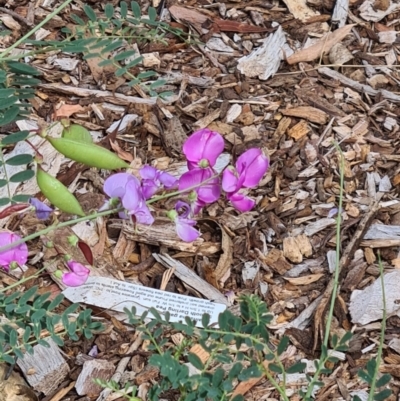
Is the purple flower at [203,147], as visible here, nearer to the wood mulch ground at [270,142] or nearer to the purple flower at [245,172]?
the purple flower at [245,172]

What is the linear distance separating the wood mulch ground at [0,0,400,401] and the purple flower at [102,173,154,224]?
0.68 meters

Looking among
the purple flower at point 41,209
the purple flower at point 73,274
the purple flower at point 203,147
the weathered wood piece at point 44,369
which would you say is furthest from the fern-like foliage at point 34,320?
the purple flower at point 203,147

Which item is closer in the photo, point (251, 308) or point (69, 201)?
point (69, 201)

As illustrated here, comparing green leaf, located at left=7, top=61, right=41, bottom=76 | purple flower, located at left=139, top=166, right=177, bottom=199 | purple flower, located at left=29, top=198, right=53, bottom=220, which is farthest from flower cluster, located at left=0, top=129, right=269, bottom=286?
green leaf, located at left=7, top=61, right=41, bottom=76

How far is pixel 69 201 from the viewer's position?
40.0 inches

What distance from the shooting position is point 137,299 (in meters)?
1.66

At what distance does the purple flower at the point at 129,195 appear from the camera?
0.97 meters

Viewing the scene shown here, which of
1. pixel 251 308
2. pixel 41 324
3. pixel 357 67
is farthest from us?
pixel 357 67

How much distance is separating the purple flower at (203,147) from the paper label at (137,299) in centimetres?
67

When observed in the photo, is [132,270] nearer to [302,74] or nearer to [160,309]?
[160,309]

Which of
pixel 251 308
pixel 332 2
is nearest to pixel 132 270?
pixel 251 308

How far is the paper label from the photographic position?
1.64m

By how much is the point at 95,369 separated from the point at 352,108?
1010 millimetres

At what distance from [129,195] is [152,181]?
72 millimetres
